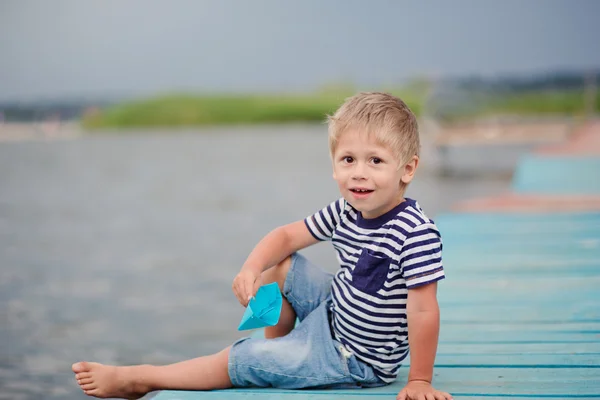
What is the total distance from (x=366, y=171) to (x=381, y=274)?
257 millimetres

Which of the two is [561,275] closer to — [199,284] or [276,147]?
[199,284]

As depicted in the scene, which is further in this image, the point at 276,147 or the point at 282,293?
the point at 276,147

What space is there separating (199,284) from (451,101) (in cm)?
811

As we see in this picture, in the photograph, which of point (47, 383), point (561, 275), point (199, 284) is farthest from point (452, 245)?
point (47, 383)

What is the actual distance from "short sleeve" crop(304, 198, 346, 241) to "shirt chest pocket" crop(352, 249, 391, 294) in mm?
162

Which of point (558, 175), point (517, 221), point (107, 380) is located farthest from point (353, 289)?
point (558, 175)

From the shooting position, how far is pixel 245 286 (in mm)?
1994

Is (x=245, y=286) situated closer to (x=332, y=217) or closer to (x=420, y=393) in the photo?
(x=332, y=217)

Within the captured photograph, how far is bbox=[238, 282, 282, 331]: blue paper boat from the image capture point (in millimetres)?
1897

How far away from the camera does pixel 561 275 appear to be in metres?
3.29

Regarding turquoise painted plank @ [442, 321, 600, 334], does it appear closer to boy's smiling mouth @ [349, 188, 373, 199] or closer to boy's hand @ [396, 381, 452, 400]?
boy's hand @ [396, 381, 452, 400]

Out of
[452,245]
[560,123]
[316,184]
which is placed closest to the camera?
[452,245]

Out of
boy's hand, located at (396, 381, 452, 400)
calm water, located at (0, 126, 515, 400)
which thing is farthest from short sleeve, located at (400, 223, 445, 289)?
calm water, located at (0, 126, 515, 400)

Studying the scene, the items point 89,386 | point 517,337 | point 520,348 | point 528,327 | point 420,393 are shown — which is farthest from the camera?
point 528,327
